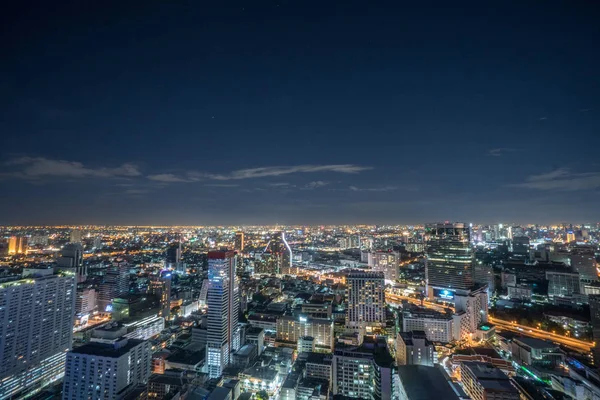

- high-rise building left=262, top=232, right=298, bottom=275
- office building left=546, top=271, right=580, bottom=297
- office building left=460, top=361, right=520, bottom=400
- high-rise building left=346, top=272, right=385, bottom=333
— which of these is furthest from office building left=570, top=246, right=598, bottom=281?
high-rise building left=262, top=232, right=298, bottom=275

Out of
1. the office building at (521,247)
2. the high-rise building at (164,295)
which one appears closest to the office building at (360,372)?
the high-rise building at (164,295)

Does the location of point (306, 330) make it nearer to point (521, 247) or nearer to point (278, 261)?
point (278, 261)

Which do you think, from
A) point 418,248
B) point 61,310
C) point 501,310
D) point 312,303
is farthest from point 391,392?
point 418,248

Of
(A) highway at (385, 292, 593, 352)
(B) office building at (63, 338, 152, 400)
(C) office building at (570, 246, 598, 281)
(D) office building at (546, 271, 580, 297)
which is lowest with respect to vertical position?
(A) highway at (385, 292, 593, 352)

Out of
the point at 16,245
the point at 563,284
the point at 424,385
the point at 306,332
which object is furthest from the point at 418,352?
the point at 16,245

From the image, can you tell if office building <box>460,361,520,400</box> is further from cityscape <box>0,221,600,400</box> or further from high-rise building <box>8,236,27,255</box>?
high-rise building <box>8,236,27,255</box>

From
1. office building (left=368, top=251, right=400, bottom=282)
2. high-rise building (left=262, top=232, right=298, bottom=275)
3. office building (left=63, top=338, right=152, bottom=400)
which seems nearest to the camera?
office building (left=63, top=338, right=152, bottom=400)

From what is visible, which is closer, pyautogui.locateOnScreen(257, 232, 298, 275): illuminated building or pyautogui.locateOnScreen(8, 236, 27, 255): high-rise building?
pyautogui.locateOnScreen(8, 236, 27, 255): high-rise building

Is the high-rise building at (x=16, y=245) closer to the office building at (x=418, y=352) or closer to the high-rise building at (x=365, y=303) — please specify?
the high-rise building at (x=365, y=303)
